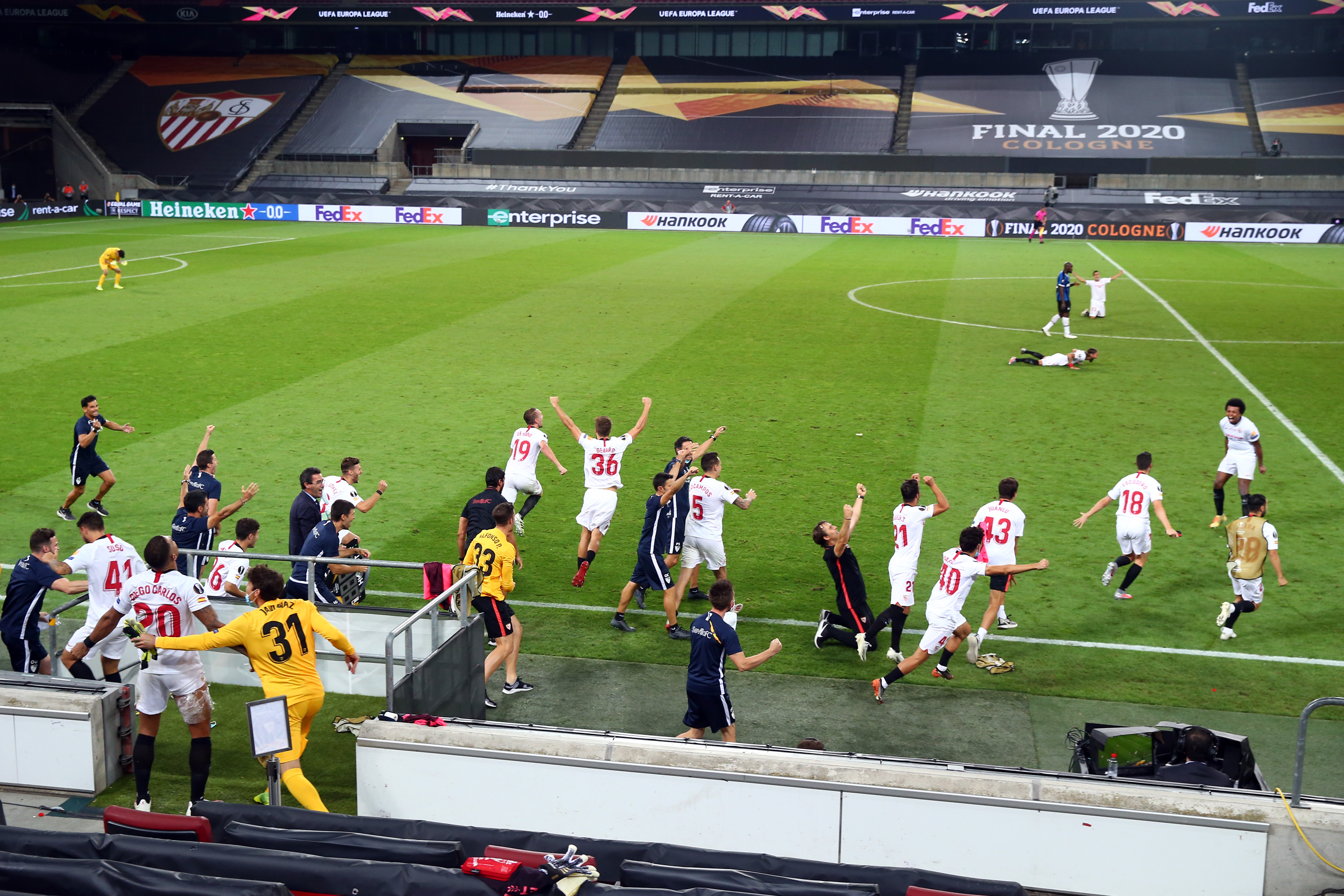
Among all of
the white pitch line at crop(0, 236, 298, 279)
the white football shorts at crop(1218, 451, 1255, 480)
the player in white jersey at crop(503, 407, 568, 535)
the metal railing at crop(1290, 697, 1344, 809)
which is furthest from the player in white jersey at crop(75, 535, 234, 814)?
the white pitch line at crop(0, 236, 298, 279)

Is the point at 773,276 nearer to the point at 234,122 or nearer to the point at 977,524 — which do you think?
the point at 977,524

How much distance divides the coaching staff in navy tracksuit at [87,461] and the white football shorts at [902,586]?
32.5 feet

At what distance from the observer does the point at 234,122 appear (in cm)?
7112

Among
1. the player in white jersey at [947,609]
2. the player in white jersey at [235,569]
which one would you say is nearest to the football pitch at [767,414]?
the player in white jersey at [947,609]

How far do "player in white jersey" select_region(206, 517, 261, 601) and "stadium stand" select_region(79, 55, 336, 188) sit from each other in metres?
57.7

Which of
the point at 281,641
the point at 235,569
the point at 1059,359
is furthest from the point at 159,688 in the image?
the point at 1059,359

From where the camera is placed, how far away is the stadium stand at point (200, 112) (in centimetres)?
6788

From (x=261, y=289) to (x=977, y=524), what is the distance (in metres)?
25.8

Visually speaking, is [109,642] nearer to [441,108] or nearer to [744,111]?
[744,111]

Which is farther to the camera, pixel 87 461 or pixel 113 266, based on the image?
pixel 113 266

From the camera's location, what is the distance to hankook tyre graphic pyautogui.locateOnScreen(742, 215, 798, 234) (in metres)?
53.5

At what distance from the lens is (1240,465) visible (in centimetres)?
1468

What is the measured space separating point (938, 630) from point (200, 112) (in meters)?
72.7

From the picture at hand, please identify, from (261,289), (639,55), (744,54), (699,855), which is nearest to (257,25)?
(639,55)
